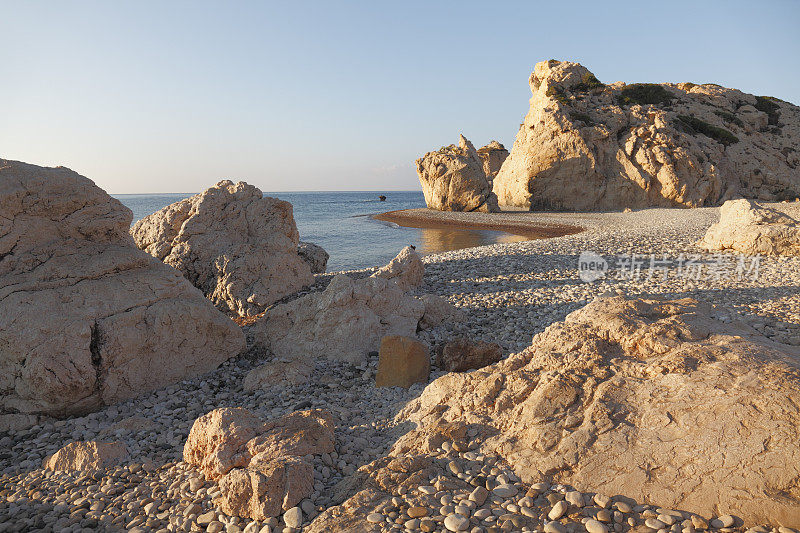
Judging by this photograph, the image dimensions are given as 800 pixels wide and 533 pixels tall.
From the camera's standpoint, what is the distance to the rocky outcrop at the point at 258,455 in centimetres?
416

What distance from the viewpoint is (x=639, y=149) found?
137 ft

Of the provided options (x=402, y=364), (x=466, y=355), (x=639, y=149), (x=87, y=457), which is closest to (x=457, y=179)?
(x=639, y=149)

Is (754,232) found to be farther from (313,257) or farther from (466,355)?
(313,257)

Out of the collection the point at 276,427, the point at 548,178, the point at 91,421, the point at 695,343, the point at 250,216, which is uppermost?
the point at 548,178

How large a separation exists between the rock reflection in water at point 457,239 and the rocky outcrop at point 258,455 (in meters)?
22.9

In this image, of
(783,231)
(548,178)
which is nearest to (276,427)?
(783,231)

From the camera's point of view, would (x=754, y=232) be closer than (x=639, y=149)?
Yes

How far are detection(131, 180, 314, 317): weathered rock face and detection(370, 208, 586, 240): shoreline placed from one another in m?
22.5

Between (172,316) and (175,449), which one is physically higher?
(172,316)

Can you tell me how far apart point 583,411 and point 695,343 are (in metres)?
1.58

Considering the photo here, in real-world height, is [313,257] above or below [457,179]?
Answer: below

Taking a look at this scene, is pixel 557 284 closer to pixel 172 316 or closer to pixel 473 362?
pixel 473 362

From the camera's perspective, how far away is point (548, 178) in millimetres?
44469

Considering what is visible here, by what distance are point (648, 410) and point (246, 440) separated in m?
4.19
